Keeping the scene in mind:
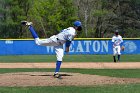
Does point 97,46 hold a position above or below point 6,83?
below

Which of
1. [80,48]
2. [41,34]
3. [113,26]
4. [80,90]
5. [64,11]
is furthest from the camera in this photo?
[41,34]

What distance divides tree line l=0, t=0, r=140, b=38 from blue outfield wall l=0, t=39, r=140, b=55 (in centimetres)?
1665

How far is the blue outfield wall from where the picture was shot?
3503 cm

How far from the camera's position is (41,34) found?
6172 centimetres

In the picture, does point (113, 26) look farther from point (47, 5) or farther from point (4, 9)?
point (4, 9)

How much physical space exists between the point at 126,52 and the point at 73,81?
2371cm

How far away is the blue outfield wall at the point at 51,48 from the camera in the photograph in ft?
115

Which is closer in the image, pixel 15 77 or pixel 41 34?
pixel 15 77

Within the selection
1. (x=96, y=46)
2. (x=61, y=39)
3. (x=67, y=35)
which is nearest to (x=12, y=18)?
(x=96, y=46)

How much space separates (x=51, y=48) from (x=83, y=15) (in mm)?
23686

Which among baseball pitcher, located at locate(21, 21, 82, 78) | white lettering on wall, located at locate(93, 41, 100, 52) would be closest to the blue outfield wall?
white lettering on wall, located at locate(93, 41, 100, 52)

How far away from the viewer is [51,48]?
3491 cm

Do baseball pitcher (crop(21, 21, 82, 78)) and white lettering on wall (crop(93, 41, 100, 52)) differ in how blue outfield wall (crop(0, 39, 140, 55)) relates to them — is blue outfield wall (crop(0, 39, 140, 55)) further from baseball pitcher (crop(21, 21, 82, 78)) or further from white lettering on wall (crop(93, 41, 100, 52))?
baseball pitcher (crop(21, 21, 82, 78))

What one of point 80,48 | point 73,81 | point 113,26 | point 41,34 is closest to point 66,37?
point 73,81
